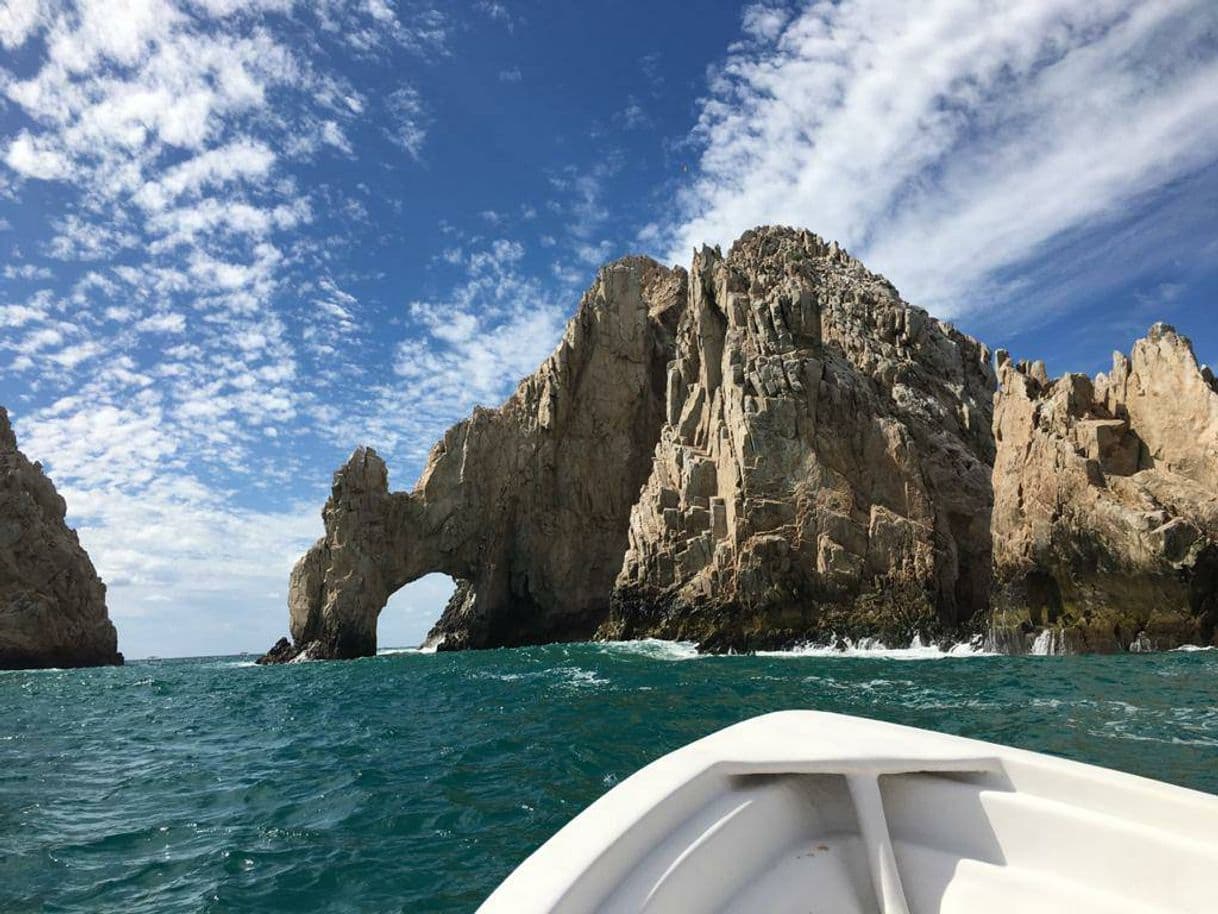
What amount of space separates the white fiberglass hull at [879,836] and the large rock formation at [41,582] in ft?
243

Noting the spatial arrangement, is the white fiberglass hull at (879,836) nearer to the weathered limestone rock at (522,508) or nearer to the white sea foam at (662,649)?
the white sea foam at (662,649)

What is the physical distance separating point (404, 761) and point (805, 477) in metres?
29.6

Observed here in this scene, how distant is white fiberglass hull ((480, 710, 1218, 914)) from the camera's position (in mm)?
2492

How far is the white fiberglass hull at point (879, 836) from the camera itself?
249 centimetres

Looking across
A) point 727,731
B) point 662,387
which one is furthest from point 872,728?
point 662,387

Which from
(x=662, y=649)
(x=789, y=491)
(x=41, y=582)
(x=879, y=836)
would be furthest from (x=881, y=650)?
(x=41, y=582)

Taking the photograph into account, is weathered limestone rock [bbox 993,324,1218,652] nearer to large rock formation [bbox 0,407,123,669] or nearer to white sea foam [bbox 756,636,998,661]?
white sea foam [bbox 756,636,998,661]

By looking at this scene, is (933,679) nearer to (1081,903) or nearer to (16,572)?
(1081,903)

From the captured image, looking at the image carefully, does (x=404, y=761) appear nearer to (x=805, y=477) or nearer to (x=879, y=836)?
(x=879, y=836)

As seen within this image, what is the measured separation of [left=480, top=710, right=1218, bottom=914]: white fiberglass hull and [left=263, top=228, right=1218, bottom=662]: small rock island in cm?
2811

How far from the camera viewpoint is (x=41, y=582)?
6016cm

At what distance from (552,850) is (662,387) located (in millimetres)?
60600

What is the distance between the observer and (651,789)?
9.38ft

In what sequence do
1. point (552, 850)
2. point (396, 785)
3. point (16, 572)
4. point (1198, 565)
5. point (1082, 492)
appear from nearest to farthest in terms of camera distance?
point (552, 850), point (396, 785), point (1198, 565), point (1082, 492), point (16, 572)
